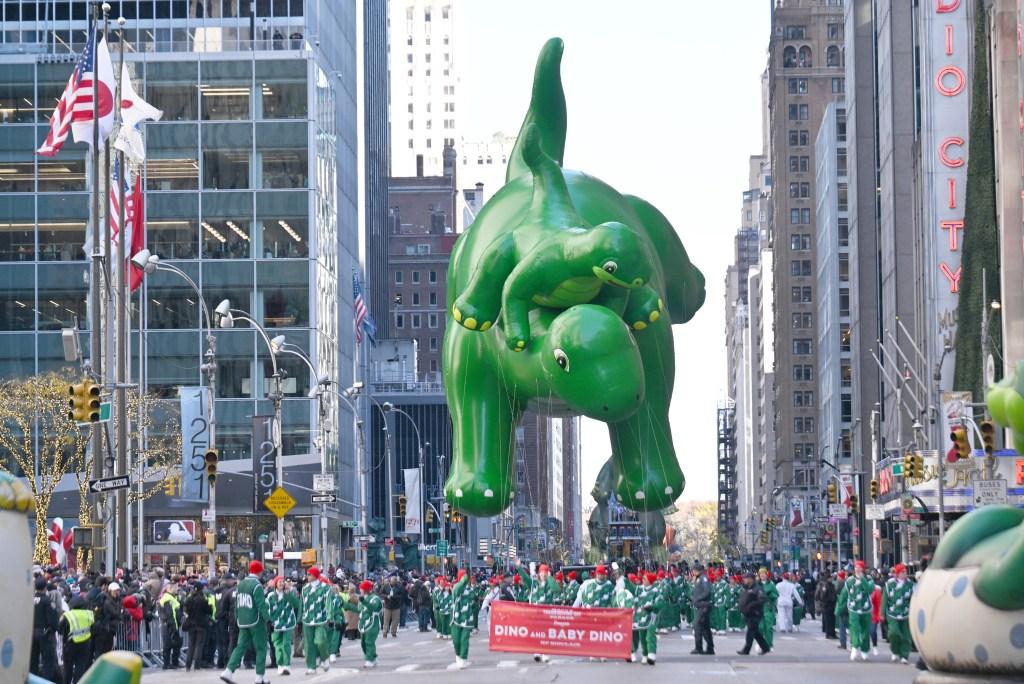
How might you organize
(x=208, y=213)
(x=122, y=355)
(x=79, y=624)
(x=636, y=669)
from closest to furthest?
(x=79, y=624) < (x=636, y=669) < (x=122, y=355) < (x=208, y=213)

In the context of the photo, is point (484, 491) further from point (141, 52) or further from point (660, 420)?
point (141, 52)

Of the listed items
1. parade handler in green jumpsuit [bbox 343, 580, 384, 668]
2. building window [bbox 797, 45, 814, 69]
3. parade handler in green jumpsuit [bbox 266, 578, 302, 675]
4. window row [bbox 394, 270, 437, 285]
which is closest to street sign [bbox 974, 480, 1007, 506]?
parade handler in green jumpsuit [bbox 343, 580, 384, 668]

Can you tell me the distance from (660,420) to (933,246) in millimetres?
53499

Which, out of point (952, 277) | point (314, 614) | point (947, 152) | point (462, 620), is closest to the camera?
point (314, 614)

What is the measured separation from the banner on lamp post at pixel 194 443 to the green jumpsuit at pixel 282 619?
17419mm

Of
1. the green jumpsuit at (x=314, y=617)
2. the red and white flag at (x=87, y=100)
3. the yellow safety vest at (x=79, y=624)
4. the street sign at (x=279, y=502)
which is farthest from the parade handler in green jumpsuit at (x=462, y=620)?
the red and white flag at (x=87, y=100)

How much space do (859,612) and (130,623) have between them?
12360mm

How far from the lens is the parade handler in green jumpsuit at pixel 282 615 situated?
26453 mm

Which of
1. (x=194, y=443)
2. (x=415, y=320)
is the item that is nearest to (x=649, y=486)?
(x=194, y=443)

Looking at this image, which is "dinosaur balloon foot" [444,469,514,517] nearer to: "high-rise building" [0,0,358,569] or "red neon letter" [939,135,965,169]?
"high-rise building" [0,0,358,569]

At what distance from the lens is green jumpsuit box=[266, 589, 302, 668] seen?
Answer: 26.4 m

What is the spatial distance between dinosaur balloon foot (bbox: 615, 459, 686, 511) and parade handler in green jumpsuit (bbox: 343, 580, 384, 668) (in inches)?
396

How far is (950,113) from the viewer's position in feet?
225

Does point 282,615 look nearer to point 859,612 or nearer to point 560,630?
point 560,630
